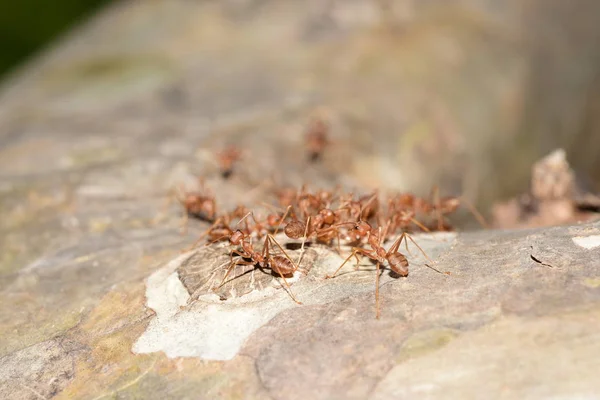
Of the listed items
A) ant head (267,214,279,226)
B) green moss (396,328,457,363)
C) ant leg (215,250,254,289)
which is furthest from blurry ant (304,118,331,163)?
green moss (396,328,457,363)

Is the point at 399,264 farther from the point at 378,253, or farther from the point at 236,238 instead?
the point at 236,238

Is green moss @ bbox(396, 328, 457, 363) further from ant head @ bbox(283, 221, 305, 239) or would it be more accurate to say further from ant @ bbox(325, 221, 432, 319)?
ant head @ bbox(283, 221, 305, 239)

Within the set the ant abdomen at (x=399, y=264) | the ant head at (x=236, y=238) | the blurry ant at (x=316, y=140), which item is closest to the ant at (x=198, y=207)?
the ant head at (x=236, y=238)

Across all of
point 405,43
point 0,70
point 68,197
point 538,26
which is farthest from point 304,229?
point 0,70

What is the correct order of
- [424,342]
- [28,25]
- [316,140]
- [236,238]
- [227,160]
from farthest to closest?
[28,25], [316,140], [227,160], [236,238], [424,342]

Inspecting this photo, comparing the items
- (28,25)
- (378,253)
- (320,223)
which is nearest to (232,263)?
Result: (320,223)

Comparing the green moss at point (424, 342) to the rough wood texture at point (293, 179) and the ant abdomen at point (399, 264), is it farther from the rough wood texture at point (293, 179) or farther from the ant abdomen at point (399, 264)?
the ant abdomen at point (399, 264)
